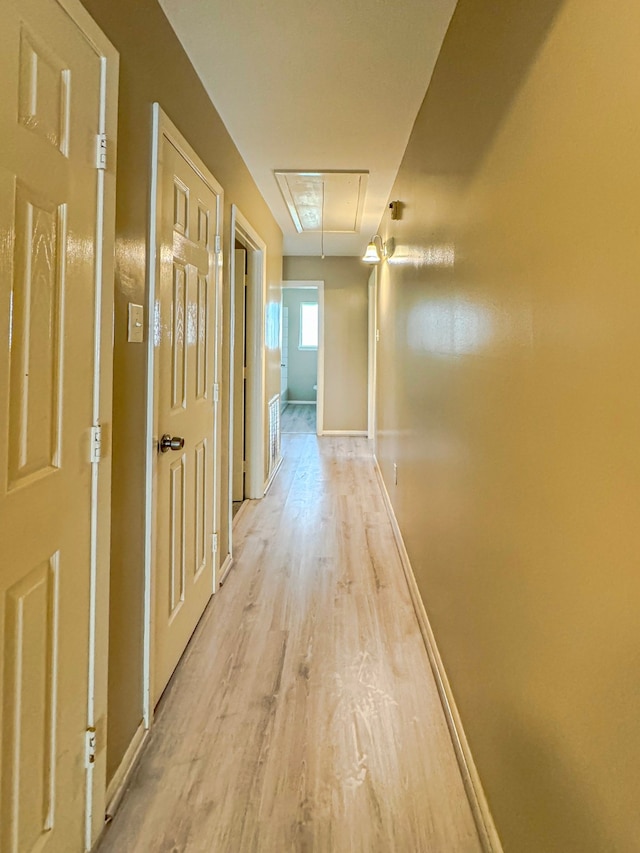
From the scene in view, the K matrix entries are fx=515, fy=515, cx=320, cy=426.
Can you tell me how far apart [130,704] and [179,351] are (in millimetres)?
1188

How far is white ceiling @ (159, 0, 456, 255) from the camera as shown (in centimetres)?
182

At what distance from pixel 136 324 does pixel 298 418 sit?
775 cm

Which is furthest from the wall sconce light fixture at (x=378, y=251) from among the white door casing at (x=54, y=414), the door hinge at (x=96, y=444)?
the door hinge at (x=96, y=444)

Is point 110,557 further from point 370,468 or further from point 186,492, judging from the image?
point 370,468

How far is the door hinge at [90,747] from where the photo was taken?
Answer: 4.02 ft

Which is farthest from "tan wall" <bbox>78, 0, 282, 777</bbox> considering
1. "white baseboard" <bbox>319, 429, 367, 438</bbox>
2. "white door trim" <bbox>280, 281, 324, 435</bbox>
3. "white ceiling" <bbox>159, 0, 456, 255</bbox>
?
"white baseboard" <bbox>319, 429, 367, 438</bbox>

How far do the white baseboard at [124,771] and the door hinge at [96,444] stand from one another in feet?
2.89

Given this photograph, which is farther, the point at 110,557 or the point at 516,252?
the point at 110,557

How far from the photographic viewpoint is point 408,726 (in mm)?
1688

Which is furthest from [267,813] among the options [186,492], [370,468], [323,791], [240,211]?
[370,468]

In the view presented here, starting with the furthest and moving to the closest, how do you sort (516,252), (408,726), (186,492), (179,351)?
(186,492)
(179,351)
(408,726)
(516,252)

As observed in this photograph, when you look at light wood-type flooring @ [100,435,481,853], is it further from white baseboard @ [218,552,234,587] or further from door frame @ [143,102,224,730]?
door frame @ [143,102,224,730]

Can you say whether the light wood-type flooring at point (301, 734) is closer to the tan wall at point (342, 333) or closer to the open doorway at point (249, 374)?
the open doorway at point (249, 374)

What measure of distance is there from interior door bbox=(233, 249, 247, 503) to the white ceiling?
869 millimetres
